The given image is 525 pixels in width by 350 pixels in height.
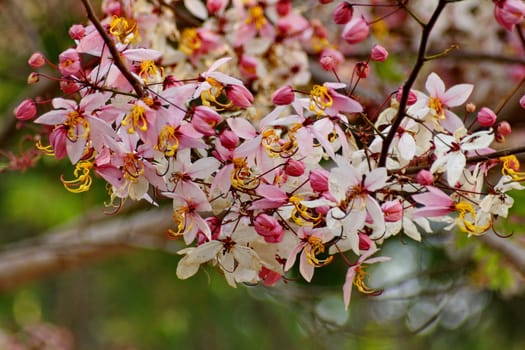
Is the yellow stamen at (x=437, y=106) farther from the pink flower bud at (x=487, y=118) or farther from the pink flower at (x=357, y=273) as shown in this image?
the pink flower at (x=357, y=273)

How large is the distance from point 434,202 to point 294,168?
0.16m

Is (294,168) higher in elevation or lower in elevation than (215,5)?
higher

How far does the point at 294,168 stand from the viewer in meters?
0.95

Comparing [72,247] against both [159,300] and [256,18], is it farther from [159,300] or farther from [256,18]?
[159,300]

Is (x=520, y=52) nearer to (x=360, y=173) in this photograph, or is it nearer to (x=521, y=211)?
(x=521, y=211)

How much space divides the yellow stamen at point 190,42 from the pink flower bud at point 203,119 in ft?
2.07

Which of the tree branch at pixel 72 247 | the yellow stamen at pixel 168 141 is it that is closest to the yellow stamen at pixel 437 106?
the yellow stamen at pixel 168 141

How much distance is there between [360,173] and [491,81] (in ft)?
5.88

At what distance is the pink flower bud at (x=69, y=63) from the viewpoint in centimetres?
102

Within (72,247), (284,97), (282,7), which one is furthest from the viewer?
(72,247)

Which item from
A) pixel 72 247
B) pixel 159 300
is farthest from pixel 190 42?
pixel 159 300

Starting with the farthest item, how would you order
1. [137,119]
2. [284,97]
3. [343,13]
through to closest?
[343,13]
[284,97]
[137,119]

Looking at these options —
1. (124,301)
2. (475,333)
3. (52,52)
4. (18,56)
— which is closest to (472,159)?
(52,52)

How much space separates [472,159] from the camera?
38.2 inches
